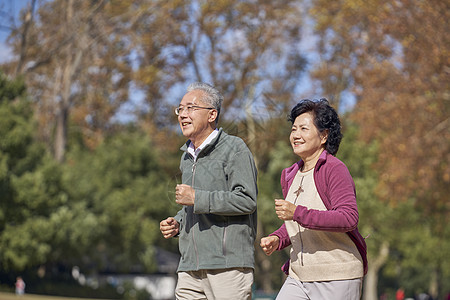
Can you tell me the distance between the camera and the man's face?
4.70 metres

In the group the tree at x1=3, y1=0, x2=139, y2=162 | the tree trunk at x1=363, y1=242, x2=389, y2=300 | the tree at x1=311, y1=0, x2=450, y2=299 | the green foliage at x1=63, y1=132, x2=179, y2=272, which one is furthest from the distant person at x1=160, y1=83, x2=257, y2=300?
the green foliage at x1=63, y1=132, x2=179, y2=272

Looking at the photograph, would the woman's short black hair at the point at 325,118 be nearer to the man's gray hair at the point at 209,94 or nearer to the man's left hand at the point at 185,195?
the man's gray hair at the point at 209,94

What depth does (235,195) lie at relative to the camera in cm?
434

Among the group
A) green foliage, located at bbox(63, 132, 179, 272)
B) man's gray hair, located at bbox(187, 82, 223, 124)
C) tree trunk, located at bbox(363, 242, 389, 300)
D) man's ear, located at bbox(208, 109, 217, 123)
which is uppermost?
man's gray hair, located at bbox(187, 82, 223, 124)

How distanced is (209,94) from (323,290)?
4.74ft

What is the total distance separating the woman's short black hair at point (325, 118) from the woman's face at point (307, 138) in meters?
0.03

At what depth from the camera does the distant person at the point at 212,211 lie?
14.3 feet

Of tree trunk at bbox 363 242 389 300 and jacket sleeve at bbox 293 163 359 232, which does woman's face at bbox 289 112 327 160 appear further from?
tree trunk at bbox 363 242 389 300

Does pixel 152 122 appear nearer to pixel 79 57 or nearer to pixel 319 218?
pixel 79 57

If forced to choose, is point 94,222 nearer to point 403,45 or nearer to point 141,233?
point 141,233

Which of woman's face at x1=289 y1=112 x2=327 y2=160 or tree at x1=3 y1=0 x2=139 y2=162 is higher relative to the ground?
tree at x1=3 y1=0 x2=139 y2=162

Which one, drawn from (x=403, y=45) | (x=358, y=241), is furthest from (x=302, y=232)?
(x=403, y=45)

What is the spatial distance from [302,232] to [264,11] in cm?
2907

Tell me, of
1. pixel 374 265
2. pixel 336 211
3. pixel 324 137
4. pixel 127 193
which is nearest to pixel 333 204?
pixel 336 211
